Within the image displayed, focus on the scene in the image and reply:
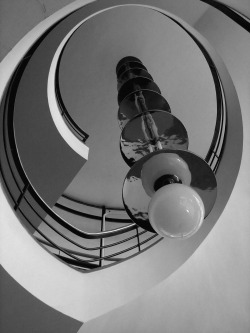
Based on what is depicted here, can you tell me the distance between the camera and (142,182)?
4.57 ft

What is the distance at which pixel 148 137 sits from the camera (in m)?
1.68

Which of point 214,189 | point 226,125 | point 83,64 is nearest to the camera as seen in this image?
point 214,189

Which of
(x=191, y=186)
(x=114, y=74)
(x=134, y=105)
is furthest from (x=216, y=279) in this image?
(x=114, y=74)

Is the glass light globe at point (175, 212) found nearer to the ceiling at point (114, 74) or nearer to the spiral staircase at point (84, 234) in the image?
the spiral staircase at point (84, 234)

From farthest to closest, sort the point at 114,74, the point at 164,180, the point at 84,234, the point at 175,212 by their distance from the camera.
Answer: the point at 114,74
the point at 84,234
the point at 164,180
the point at 175,212

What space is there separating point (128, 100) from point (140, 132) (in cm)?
84

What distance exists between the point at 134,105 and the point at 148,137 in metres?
0.79

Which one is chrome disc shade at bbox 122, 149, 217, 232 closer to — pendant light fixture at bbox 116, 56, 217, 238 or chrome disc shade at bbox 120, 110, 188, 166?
pendant light fixture at bbox 116, 56, 217, 238

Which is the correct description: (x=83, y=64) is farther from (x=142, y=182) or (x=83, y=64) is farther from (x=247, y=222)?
(x=142, y=182)

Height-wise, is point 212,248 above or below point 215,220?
below

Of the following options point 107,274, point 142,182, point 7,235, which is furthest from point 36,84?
point 142,182

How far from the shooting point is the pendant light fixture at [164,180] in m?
1.23

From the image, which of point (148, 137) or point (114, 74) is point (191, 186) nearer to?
point (148, 137)

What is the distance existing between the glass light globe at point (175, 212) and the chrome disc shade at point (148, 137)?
0.43 meters
